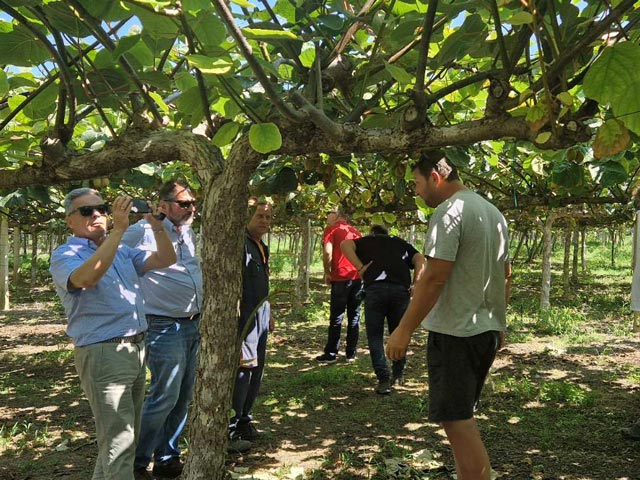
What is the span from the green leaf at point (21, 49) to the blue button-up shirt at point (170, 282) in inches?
60.3

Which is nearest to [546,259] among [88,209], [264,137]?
[88,209]

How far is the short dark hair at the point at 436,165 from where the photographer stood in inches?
100

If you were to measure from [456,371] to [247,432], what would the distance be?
2.08 m

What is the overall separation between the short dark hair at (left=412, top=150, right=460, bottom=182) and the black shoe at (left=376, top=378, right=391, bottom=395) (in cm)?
305

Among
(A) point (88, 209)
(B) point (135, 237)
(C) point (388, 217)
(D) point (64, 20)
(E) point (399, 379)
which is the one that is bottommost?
(E) point (399, 379)

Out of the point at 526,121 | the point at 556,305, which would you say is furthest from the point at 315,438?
the point at 556,305

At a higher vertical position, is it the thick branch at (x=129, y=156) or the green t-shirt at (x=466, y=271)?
the thick branch at (x=129, y=156)

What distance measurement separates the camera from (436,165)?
2.63 meters

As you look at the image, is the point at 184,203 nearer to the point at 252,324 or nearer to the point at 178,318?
the point at 178,318

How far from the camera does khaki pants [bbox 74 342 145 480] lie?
242 cm

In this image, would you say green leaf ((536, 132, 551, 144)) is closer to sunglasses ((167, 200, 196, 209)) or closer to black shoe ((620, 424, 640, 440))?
sunglasses ((167, 200, 196, 209))

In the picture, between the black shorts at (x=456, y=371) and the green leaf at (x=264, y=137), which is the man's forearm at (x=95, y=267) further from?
the black shorts at (x=456, y=371)

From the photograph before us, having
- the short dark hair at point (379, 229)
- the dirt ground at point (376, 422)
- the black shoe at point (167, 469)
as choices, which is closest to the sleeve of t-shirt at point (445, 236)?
the dirt ground at point (376, 422)

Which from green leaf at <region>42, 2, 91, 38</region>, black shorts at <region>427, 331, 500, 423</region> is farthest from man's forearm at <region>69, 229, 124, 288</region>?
black shorts at <region>427, 331, 500, 423</region>
